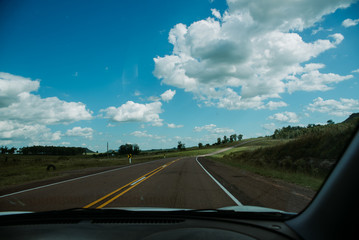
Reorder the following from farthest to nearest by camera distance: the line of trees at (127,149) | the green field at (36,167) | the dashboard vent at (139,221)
Answer: the line of trees at (127,149), the green field at (36,167), the dashboard vent at (139,221)

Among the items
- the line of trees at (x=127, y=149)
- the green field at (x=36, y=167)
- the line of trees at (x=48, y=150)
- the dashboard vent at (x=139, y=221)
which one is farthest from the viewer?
the line of trees at (x=127, y=149)

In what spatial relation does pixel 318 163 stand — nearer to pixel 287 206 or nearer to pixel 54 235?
pixel 287 206

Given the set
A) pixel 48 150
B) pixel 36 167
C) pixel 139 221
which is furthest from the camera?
pixel 48 150

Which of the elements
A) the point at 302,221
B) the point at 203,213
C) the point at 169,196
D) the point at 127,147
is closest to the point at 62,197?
the point at 169,196

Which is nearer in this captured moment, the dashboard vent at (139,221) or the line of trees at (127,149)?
the dashboard vent at (139,221)

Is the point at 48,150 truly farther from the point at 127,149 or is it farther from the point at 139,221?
the point at 139,221

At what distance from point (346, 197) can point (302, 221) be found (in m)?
0.73

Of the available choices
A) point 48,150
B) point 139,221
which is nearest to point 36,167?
point 139,221

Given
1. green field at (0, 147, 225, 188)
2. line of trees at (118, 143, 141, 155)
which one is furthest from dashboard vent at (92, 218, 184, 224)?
line of trees at (118, 143, 141, 155)

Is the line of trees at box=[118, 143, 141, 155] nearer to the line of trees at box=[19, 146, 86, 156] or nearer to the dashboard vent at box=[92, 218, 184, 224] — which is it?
the line of trees at box=[19, 146, 86, 156]

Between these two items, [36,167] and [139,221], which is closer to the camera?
[139,221]

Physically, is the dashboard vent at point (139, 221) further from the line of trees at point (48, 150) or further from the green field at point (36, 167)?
the line of trees at point (48, 150)

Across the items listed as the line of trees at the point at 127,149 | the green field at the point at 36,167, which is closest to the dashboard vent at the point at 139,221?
the green field at the point at 36,167

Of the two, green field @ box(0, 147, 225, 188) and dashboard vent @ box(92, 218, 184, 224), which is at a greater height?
dashboard vent @ box(92, 218, 184, 224)
